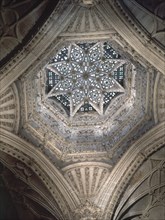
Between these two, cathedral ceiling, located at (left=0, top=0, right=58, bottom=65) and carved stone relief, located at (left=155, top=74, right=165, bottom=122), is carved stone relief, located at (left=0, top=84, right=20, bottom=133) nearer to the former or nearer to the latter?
cathedral ceiling, located at (left=0, top=0, right=58, bottom=65)

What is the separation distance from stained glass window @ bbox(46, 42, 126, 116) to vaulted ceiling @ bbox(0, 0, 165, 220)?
0.11ft

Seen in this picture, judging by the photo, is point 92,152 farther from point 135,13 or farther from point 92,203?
point 135,13

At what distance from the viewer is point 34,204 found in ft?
53.8

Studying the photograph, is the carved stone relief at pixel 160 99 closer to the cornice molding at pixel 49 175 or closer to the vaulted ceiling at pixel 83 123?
the vaulted ceiling at pixel 83 123

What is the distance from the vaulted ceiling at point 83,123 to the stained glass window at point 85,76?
0.03 meters

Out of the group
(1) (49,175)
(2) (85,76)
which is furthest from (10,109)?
(2) (85,76)

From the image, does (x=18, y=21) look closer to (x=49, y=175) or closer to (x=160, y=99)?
(x=160, y=99)

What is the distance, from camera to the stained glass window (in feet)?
53.9

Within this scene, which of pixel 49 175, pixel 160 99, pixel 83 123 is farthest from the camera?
pixel 83 123

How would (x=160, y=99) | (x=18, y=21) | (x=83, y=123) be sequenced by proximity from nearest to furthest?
1. (x=18, y=21)
2. (x=160, y=99)
3. (x=83, y=123)

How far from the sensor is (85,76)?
55.5 feet

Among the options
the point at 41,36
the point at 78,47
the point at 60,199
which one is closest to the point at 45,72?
the point at 78,47

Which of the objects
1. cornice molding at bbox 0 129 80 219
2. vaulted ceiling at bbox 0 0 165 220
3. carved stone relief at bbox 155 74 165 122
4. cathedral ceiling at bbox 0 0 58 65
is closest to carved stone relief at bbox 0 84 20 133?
vaulted ceiling at bbox 0 0 165 220

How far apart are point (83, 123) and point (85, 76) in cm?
157
